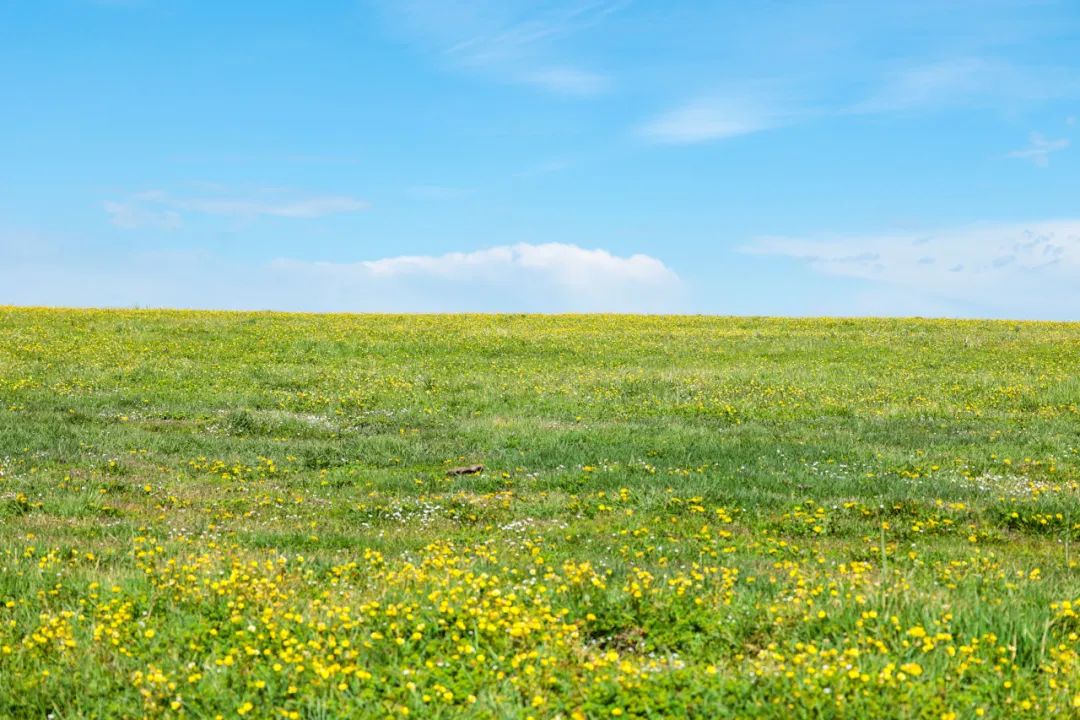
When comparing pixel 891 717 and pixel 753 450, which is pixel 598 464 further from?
pixel 891 717

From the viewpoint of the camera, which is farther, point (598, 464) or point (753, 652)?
point (598, 464)

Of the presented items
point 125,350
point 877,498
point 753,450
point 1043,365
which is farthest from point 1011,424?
point 125,350

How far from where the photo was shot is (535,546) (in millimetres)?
10547

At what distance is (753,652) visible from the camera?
6.77 metres

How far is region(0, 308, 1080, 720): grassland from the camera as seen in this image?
6.19 m

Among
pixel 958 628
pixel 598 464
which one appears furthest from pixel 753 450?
pixel 958 628

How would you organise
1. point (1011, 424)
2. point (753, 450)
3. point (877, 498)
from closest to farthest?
point (877, 498) → point (753, 450) → point (1011, 424)

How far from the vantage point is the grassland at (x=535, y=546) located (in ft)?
20.3

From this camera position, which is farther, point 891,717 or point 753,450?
point 753,450

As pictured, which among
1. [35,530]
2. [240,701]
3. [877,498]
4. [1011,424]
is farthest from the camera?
[1011,424]

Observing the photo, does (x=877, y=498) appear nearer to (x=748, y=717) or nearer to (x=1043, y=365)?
(x=748, y=717)

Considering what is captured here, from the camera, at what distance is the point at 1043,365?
3369 cm

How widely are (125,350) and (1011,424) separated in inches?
1169

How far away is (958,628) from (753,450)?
1071cm
